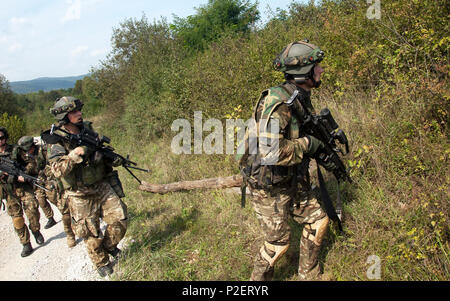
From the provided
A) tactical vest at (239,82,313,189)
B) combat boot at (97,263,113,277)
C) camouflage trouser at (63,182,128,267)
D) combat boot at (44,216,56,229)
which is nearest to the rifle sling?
tactical vest at (239,82,313,189)

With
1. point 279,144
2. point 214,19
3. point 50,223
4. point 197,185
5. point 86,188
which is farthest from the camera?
Answer: point 214,19

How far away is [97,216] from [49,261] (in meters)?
1.76

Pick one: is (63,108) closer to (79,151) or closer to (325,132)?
(79,151)

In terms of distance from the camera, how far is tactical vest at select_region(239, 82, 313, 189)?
2.43 metres

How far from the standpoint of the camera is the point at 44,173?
5324 mm

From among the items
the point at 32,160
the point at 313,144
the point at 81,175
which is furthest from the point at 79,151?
the point at 32,160

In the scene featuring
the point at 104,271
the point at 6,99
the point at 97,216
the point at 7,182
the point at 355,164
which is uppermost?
the point at 6,99

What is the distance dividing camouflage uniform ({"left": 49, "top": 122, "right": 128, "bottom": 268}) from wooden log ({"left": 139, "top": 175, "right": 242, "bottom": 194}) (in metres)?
1.93

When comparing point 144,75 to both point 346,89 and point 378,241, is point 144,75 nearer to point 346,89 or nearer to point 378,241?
point 346,89

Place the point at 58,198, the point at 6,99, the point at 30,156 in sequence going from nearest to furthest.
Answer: the point at 30,156, the point at 58,198, the point at 6,99

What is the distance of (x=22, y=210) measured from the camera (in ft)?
16.7

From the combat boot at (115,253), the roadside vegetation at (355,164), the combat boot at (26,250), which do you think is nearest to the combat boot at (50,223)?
the combat boot at (26,250)

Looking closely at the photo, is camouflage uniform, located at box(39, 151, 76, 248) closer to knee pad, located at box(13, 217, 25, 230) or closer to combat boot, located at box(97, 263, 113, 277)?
knee pad, located at box(13, 217, 25, 230)

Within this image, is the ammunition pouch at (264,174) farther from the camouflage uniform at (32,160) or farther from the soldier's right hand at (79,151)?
the camouflage uniform at (32,160)
